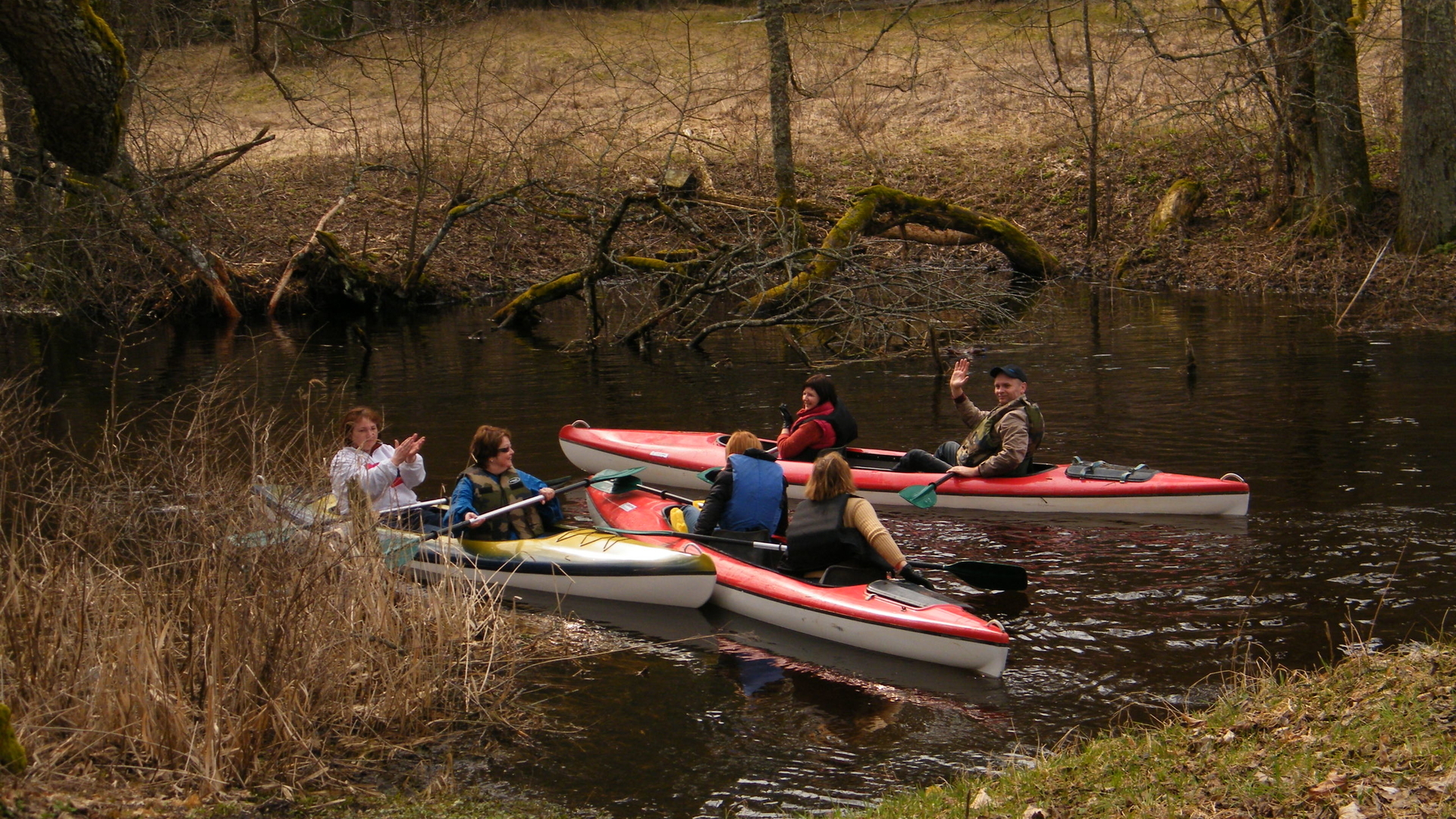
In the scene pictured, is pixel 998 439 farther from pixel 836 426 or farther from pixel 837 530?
pixel 837 530

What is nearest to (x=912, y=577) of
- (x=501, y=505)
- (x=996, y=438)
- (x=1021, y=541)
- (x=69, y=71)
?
(x=1021, y=541)

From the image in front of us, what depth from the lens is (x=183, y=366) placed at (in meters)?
16.5

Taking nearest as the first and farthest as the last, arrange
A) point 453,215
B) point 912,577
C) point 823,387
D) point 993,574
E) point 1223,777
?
point 1223,777, point 912,577, point 993,574, point 823,387, point 453,215

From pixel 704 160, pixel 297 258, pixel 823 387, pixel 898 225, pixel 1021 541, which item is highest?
pixel 704 160

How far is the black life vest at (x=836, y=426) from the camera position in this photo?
10148 millimetres

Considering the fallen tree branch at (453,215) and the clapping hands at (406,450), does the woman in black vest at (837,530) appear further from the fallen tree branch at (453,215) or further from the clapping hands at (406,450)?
the fallen tree branch at (453,215)

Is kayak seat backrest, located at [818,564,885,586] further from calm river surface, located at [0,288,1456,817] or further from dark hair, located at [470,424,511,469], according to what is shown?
dark hair, located at [470,424,511,469]

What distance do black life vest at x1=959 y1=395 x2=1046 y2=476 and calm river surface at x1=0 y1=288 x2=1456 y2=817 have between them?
494 millimetres

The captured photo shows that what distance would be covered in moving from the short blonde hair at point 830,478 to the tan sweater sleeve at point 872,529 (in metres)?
0.11

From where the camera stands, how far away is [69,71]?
4.64m

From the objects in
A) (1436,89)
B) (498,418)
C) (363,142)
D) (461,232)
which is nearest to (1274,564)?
(498,418)

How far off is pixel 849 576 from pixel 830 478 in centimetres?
59

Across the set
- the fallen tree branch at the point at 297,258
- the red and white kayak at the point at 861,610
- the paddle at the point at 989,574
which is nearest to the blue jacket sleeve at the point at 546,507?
the red and white kayak at the point at 861,610

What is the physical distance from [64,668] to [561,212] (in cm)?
1434
